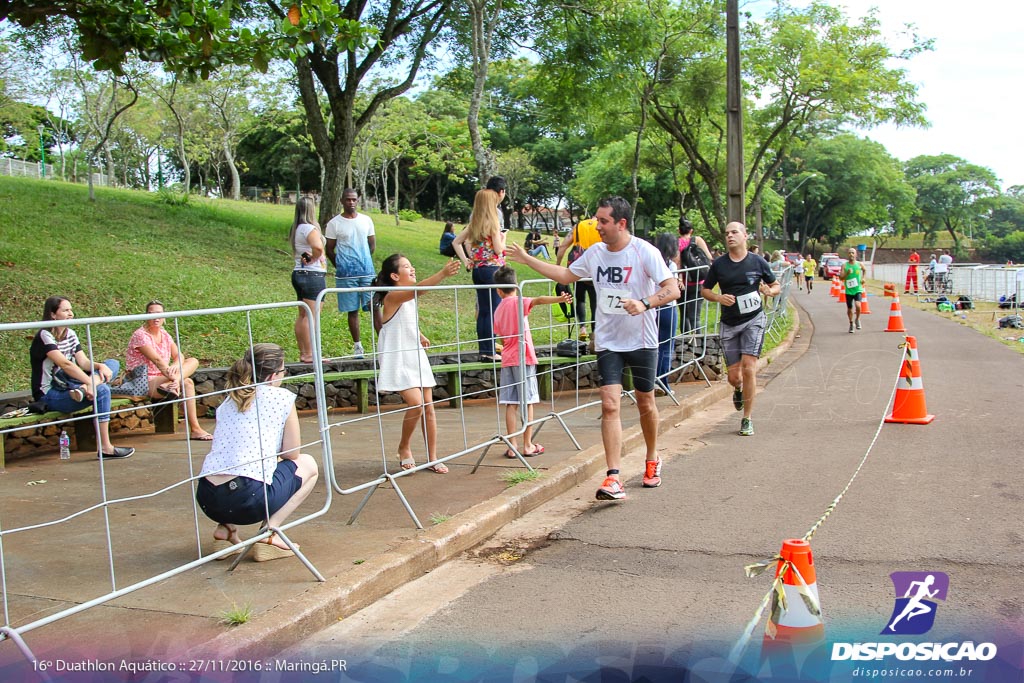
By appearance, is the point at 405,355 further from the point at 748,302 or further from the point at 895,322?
the point at 895,322

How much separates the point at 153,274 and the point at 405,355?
10.3 meters

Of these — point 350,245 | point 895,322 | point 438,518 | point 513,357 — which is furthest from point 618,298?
point 895,322

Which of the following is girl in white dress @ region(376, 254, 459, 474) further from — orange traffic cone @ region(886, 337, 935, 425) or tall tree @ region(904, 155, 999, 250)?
tall tree @ region(904, 155, 999, 250)

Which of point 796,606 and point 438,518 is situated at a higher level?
point 796,606

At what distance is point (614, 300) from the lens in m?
6.47

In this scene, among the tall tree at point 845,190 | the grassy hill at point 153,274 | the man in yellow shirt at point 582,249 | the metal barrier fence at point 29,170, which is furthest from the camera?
the tall tree at point 845,190

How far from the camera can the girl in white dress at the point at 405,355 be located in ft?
21.0

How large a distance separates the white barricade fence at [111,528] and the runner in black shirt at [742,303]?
4.56m

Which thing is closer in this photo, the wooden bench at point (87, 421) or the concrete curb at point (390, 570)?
the concrete curb at point (390, 570)

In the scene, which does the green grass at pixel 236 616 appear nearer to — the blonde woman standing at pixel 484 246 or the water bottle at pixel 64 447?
the water bottle at pixel 64 447

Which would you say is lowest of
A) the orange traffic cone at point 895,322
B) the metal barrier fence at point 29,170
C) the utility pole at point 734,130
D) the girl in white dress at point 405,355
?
the orange traffic cone at point 895,322

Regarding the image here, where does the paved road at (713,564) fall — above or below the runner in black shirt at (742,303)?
below

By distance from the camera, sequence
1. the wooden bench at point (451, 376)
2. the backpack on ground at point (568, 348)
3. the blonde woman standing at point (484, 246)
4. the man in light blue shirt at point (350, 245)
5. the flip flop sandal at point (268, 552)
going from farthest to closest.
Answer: the man in light blue shirt at point (350, 245) → the backpack on ground at point (568, 348) → the wooden bench at point (451, 376) → the blonde woman standing at point (484, 246) → the flip flop sandal at point (268, 552)

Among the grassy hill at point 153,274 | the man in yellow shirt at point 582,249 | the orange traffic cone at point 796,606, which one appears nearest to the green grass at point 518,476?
the grassy hill at point 153,274
